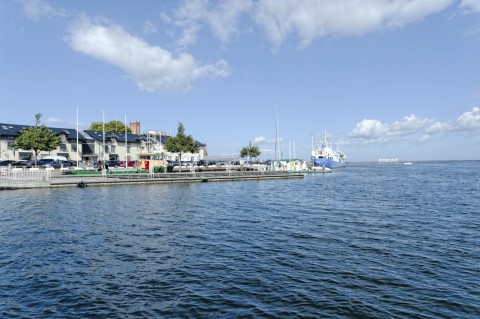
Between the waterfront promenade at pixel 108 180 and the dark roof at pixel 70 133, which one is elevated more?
the dark roof at pixel 70 133

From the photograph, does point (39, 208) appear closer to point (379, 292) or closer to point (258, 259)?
point (258, 259)

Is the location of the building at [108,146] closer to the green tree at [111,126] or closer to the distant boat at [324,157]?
the green tree at [111,126]

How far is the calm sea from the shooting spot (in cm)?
1047

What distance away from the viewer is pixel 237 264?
14.5 m

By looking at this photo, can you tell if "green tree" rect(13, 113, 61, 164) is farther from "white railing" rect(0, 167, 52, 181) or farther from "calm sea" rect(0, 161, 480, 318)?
"calm sea" rect(0, 161, 480, 318)

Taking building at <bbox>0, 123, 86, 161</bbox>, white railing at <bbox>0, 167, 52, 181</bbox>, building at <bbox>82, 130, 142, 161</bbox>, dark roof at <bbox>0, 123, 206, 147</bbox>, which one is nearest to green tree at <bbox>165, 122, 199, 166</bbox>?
building at <bbox>82, 130, 142, 161</bbox>

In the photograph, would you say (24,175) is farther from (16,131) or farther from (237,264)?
(16,131)

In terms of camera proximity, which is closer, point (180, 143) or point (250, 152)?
point (180, 143)

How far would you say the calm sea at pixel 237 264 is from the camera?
34.3 feet

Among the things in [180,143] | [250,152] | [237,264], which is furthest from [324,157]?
[237,264]

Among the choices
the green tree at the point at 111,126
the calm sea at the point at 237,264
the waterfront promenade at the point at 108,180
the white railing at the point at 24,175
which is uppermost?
the green tree at the point at 111,126

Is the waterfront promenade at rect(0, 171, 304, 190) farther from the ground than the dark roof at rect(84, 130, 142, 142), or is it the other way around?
the dark roof at rect(84, 130, 142, 142)

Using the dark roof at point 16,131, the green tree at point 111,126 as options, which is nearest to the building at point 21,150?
the dark roof at point 16,131

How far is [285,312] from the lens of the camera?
10.1 metres
